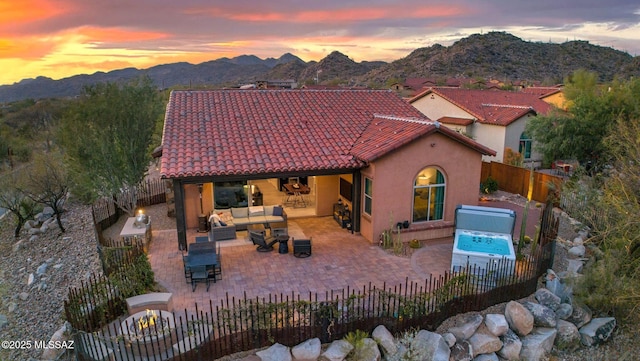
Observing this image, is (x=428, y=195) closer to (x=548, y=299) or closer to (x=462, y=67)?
(x=548, y=299)


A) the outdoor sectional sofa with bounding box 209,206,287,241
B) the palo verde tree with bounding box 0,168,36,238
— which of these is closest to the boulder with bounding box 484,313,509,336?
the outdoor sectional sofa with bounding box 209,206,287,241

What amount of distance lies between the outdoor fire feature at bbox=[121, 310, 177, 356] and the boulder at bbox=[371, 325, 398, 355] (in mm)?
4388

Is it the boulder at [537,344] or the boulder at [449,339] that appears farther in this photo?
the boulder at [537,344]

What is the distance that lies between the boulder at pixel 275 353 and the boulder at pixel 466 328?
400cm

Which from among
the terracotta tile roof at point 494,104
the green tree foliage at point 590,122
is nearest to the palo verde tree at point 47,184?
the terracotta tile roof at point 494,104

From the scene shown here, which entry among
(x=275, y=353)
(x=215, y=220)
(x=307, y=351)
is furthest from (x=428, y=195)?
(x=275, y=353)

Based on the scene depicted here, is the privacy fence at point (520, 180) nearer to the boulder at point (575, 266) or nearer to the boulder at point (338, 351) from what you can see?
the boulder at point (575, 266)

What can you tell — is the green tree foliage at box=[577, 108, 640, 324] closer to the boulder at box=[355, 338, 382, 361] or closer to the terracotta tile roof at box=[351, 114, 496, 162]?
the terracotta tile roof at box=[351, 114, 496, 162]

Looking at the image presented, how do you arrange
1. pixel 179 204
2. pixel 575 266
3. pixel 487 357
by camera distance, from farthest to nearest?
pixel 179 204 → pixel 575 266 → pixel 487 357

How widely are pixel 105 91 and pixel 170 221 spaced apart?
32.1 feet

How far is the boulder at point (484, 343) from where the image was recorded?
9.09 meters

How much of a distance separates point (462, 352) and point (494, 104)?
2664cm

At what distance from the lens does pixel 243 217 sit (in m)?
15.6

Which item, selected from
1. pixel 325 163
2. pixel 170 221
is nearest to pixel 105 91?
pixel 170 221
